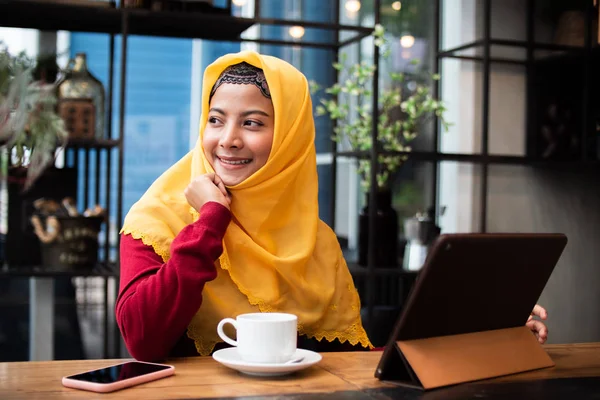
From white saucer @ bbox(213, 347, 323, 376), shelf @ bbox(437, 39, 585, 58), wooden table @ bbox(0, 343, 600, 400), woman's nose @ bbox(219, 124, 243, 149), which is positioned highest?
shelf @ bbox(437, 39, 585, 58)

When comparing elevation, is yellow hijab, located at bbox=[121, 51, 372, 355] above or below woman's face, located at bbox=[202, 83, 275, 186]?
below

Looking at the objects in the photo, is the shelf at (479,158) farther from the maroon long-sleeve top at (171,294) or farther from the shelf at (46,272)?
the maroon long-sleeve top at (171,294)

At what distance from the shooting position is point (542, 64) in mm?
3596

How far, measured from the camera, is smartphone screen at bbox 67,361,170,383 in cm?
100

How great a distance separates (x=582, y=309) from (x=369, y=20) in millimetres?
1771

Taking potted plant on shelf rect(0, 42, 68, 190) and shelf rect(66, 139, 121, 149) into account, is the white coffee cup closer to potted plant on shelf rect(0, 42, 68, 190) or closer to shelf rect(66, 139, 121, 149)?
potted plant on shelf rect(0, 42, 68, 190)

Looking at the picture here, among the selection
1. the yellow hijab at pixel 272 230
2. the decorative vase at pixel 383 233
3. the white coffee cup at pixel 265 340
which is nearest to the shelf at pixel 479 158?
the decorative vase at pixel 383 233

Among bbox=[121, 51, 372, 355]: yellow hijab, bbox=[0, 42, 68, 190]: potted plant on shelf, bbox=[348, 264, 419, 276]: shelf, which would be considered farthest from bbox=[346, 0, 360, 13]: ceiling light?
bbox=[121, 51, 372, 355]: yellow hijab

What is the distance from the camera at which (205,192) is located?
1.42 m

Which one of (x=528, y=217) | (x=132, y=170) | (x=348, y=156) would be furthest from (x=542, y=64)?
(x=132, y=170)

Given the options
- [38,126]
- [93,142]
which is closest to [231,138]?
[38,126]

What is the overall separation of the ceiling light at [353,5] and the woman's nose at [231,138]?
2161 millimetres

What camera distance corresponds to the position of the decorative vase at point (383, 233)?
3.13 meters

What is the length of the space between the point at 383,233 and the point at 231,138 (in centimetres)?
178
